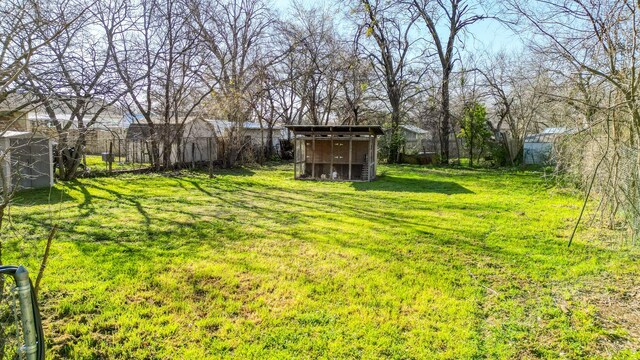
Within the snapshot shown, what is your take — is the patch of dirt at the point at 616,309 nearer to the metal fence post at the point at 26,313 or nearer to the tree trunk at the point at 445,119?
the metal fence post at the point at 26,313

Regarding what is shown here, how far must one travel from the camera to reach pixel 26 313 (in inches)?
58.7

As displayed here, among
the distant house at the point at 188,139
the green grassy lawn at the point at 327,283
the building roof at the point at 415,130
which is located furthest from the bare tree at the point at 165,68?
the building roof at the point at 415,130

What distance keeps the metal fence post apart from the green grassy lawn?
1.27m

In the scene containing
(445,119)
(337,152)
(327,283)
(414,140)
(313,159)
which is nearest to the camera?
(327,283)

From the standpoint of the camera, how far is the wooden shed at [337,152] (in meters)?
13.5

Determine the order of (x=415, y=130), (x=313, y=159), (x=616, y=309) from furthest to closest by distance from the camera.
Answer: (x=415, y=130) → (x=313, y=159) → (x=616, y=309)

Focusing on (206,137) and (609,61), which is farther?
(206,137)

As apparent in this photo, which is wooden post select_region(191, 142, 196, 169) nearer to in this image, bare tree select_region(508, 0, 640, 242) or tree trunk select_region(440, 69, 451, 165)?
tree trunk select_region(440, 69, 451, 165)

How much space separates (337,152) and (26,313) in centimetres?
1339

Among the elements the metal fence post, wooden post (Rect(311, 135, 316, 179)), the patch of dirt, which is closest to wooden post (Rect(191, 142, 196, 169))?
wooden post (Rect(311, 135, 316, 179))

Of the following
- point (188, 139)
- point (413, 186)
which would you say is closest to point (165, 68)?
point (188, 139)

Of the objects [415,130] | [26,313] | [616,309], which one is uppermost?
[415,130]

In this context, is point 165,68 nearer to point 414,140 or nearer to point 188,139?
point 188,139

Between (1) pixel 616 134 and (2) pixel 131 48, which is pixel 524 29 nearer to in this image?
(1) pixel 616 134
